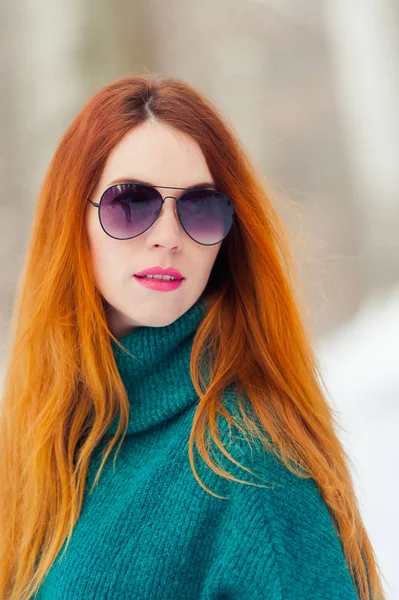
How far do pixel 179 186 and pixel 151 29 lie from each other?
10.7 feet

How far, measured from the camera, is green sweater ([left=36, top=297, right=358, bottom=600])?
1.06 meters

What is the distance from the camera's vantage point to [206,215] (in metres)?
1.27

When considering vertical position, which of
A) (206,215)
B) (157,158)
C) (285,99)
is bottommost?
(206,215)

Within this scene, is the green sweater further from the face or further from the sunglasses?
the sunglasses

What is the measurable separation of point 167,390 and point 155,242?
0.97ft

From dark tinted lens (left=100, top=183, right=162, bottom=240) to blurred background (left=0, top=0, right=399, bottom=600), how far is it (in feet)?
8.29

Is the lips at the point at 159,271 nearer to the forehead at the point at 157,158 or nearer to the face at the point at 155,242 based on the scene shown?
the face at the point at 155,242

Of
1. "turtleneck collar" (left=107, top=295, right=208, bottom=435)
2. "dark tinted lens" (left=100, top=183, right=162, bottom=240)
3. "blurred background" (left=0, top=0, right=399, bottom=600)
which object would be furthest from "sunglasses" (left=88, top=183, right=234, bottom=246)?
"blurred background" (left=0, top=0, right=399, bottom=600)

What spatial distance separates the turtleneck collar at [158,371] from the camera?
1.30m

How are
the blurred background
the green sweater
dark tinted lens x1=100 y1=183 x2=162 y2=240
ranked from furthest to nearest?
the blurred background < dark tinted lens x1=100 y1=183 x2=162 y2=240 < the green sweater

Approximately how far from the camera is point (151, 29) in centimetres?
416

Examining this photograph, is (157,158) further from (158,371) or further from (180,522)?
(180,522)

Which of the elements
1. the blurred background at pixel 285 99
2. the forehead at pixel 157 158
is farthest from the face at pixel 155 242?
the blurred background at pixel 285 99

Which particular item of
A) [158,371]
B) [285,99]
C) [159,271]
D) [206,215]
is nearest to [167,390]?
[158,371]
